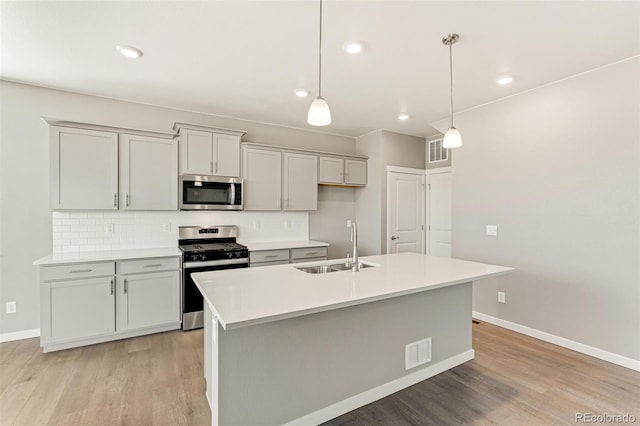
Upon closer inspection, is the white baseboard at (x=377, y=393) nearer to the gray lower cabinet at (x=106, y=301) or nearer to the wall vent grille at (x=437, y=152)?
the gray lower cabinet at (x=106, y=301)

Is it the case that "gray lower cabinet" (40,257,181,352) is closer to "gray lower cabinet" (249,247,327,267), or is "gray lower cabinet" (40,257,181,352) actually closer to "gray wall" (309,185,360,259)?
"gray lower cabinet" (249,247,327,267)

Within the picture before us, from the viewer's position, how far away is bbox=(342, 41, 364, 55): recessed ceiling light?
7.86 ft

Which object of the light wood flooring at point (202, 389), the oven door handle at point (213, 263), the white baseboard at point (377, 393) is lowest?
the light wood flooring at point (202, 389)

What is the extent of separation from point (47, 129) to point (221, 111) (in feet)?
6.11

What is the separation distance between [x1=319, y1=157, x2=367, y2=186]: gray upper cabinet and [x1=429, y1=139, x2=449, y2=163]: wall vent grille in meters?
1.20

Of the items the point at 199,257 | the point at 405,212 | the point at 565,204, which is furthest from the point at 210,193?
the point at 565,204

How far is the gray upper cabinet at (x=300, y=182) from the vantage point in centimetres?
444

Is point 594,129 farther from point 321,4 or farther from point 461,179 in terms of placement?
point 321,4

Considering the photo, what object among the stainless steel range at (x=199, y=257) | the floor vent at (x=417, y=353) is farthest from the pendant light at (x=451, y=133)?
the stainless steel range at (x=199, y=257)

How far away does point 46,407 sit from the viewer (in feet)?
6.97

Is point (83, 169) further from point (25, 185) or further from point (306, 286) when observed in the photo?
point (306, 286)

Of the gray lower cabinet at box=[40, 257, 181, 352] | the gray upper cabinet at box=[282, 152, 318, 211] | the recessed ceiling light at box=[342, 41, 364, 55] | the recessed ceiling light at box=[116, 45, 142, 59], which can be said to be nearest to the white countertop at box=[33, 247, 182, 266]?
the gray lower cabinet at box=[40, 257, 181, 352]

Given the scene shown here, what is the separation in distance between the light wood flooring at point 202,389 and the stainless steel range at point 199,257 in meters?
0.48

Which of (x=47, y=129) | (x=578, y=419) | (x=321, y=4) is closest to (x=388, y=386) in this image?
(x=578, y=419)
